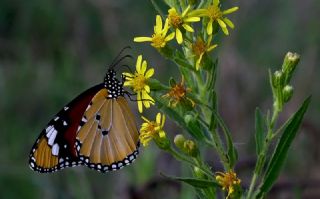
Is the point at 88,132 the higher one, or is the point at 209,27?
the point at 209,27

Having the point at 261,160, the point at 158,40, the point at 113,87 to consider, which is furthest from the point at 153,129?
the point at 113,87

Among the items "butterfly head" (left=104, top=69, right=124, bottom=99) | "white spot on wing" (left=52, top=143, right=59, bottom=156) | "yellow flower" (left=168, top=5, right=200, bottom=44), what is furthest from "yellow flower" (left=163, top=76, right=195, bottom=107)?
"white spot on wing" (left=52, top=143, right=59, bottom=156)

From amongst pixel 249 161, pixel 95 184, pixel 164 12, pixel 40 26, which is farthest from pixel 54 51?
pixel 164 12

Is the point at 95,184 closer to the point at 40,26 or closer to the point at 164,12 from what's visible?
the point at 40,26

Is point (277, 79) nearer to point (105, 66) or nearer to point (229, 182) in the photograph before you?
point (229, 182)

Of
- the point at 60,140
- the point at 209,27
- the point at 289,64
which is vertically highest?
the point at 209,27

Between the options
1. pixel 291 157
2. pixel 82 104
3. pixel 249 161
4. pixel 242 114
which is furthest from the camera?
pixel 242 114
